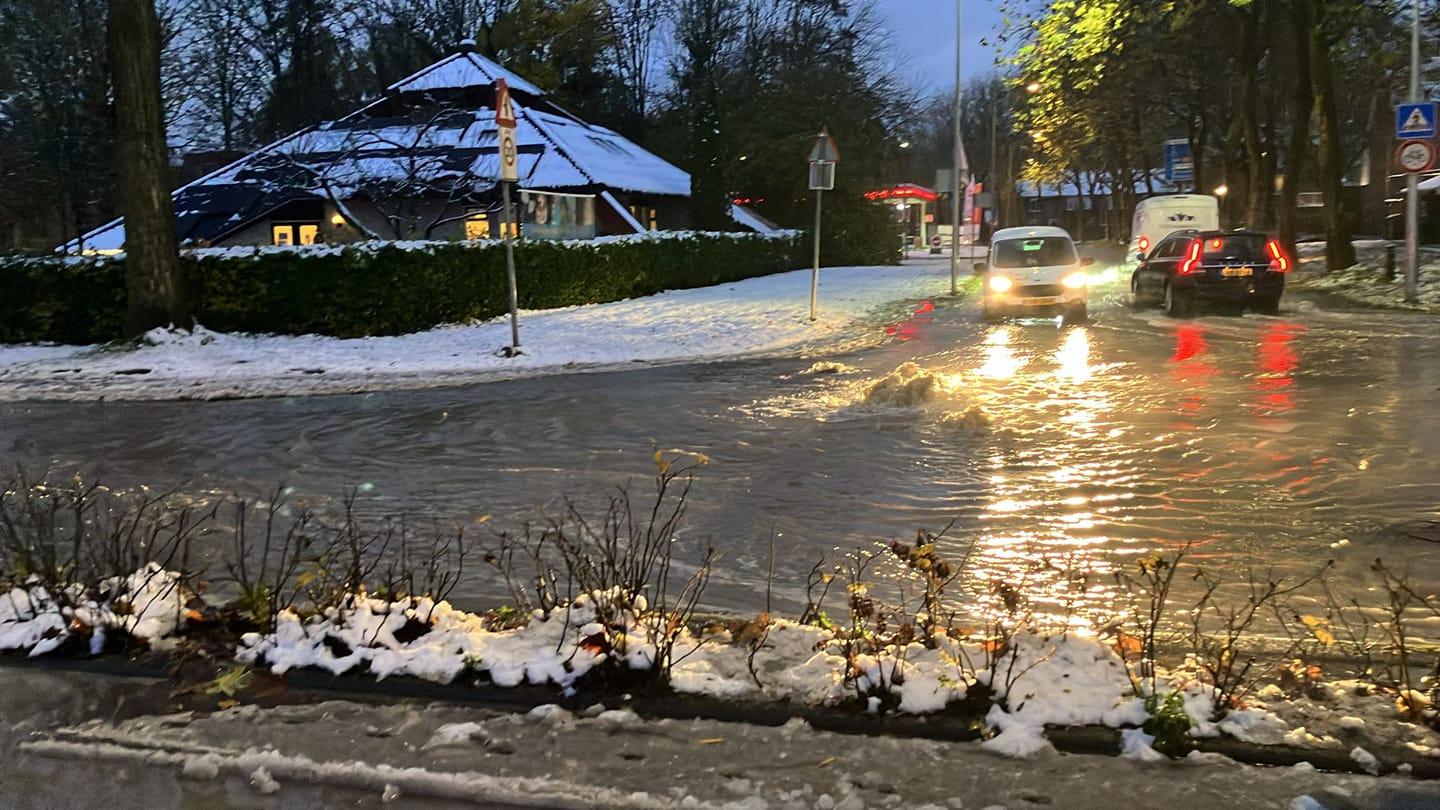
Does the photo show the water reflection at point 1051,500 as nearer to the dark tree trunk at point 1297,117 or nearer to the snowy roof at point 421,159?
the dark tree trunk at point 1297,117

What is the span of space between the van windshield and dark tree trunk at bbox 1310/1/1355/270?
29.4ft

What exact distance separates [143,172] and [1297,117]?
24.4m

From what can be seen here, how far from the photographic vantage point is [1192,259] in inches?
797

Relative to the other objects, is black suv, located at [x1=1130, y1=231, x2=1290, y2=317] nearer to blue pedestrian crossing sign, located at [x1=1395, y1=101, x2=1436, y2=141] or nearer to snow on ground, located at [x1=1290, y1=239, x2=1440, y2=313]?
snow on ground, located at [x1=1290, y1=239, x2=1440, y2=313]

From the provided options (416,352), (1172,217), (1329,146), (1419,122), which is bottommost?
(416,352)

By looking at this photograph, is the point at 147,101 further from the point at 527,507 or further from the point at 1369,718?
the point at 1369,718

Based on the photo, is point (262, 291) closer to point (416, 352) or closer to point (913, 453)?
point (416, 352)

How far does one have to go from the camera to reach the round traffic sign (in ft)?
61.5

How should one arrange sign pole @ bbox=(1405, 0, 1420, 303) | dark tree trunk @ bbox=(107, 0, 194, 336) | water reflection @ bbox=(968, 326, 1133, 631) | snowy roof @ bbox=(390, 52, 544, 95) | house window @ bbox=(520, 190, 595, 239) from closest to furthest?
1. water reflection @ bbox=(968, 326, 1133, 631)
2. dark tree trunk @ bbox=(107, 0, 194, 336)
3. sign pole @ bbox=(1405, 0, 1420, 303)
4. house window @ bbox=(520, 190, 595, 239)
5. snowy roof @ bbox=(390, 52, 544, 95)

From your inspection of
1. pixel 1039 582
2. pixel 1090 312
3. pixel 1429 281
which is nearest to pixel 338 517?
pixel 1039 582

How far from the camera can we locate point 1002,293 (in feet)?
65.8

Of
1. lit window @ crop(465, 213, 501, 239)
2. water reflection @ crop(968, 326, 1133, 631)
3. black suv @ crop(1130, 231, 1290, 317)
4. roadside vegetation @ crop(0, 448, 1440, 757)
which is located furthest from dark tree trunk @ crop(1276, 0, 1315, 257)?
roadside vegetation @ crop(0, 448, 1440, 757)

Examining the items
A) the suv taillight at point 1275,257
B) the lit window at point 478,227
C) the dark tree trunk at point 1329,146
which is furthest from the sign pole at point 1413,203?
the lit window at point 478,227

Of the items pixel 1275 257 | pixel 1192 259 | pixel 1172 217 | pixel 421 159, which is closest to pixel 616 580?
pixel 1192 259
